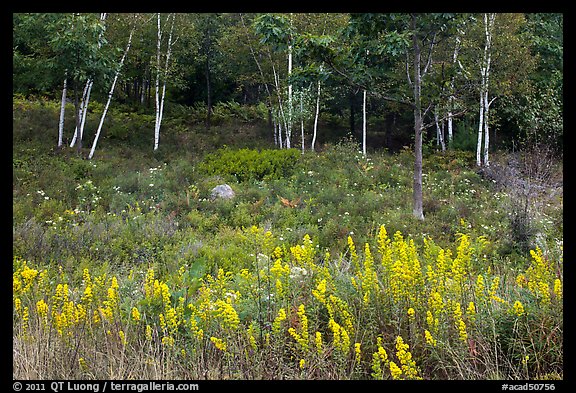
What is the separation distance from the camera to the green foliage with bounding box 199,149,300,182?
15.4 meters

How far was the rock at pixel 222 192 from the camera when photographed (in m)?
12.8

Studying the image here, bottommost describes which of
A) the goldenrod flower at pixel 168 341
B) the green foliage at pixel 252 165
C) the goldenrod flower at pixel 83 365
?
the goldenrod flower at pixel 83 365

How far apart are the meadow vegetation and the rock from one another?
0.79 ft

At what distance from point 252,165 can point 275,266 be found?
41.9ft

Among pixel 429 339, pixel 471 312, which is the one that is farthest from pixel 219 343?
pixel 471 312

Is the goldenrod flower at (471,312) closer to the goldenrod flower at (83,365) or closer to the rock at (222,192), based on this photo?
the goldenrod flower at (83,365)

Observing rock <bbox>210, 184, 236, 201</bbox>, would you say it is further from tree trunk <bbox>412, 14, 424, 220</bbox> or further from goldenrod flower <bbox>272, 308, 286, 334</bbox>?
goldenrod flower <bbox>272, 308, 286, 334</bbox>

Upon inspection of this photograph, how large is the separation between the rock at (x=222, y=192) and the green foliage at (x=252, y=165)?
1.65 meters

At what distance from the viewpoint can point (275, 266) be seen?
295 cm

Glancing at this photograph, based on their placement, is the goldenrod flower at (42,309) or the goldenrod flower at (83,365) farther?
the goldenrod flower at (42,309)

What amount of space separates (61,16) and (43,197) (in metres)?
7.00

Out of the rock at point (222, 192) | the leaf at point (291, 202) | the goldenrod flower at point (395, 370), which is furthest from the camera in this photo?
the rock at point (222, 192)

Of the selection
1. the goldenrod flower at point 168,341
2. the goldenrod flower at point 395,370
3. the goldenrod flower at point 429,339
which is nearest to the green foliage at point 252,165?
the goldenrod flower at point 168,341
